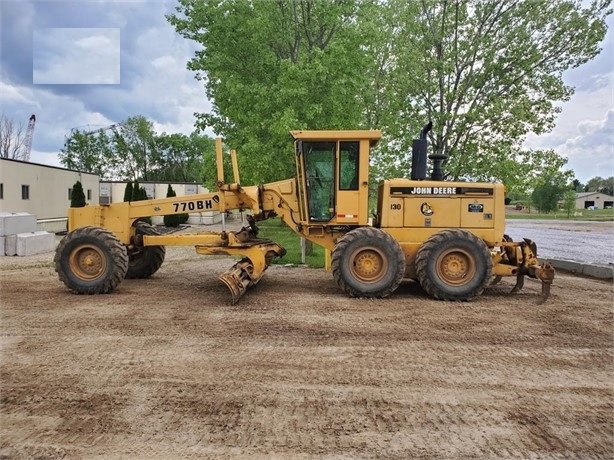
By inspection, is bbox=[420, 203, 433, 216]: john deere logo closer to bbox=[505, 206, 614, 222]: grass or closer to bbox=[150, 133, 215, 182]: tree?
bbox=[505, 206, 614, 222]: grass

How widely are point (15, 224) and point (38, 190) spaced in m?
8.99

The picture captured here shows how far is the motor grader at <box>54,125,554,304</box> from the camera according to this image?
7.94 metres

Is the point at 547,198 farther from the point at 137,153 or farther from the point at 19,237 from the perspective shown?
the point at 19,237

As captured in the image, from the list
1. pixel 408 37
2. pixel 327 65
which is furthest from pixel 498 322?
pixel 408 37

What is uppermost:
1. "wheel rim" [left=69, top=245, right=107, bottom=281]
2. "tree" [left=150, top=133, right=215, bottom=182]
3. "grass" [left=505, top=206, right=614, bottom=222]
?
"tree" [left=150, top=133, right=215, bottom=182]

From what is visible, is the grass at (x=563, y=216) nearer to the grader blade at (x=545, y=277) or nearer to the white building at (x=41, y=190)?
the white building at (x=41, y=190)

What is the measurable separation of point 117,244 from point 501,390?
6702 mm

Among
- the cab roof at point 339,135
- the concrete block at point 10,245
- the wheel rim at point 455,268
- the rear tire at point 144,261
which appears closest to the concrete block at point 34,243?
the concrete block at point 10,245

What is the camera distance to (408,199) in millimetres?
8484

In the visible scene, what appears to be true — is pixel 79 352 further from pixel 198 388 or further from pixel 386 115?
pixel 386 115

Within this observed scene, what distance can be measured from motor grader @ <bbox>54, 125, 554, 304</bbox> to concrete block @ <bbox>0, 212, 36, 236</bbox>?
7.26 metres

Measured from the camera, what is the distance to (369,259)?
8016 mm

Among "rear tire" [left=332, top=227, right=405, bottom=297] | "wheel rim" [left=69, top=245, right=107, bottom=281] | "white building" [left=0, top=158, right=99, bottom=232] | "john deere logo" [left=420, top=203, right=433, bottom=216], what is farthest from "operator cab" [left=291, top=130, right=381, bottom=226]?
"white building" [left=0, top=158, right=99, bottom=232]

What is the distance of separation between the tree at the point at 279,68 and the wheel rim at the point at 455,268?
575 cm
